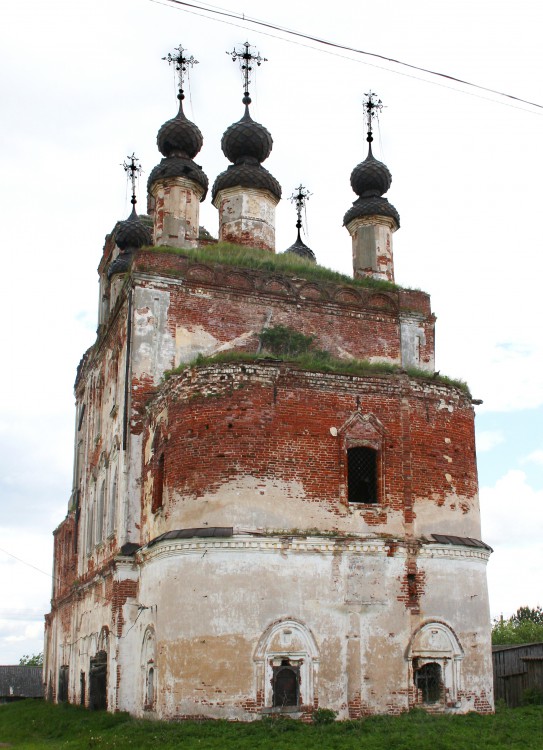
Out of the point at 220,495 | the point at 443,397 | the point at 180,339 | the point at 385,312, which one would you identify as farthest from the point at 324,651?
the point at 385,312

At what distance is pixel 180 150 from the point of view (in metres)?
20.2

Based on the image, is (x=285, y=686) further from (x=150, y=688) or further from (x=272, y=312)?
(x=272, y=312)

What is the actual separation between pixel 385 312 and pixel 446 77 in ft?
30.4

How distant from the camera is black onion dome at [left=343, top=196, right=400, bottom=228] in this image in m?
20.4

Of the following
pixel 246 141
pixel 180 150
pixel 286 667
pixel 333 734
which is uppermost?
pixel 246 141

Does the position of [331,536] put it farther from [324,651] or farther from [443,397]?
[443,397]

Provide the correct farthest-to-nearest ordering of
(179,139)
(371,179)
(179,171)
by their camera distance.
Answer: (371,179) → (179,139) → (179,171)

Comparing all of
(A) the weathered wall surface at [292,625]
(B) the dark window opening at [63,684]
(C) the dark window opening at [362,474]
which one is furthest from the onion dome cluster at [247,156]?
(B) the dark window opening at [63,684]

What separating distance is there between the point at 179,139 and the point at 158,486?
8616mm

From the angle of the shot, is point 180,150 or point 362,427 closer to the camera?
point 362,427

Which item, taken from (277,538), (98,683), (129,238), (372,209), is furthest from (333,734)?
(129,238)

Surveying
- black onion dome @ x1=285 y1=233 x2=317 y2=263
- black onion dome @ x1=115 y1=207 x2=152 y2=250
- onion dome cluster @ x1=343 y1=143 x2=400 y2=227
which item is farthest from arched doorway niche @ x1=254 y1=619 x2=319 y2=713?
black onion dome @ x1=285 y1=233 x2=317 y2=263

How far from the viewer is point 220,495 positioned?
14203 millimetres

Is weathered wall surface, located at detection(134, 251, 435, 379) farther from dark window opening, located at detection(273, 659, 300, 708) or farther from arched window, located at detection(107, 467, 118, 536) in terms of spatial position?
dark window opening, located at detection(273, 659, 300, 708)
